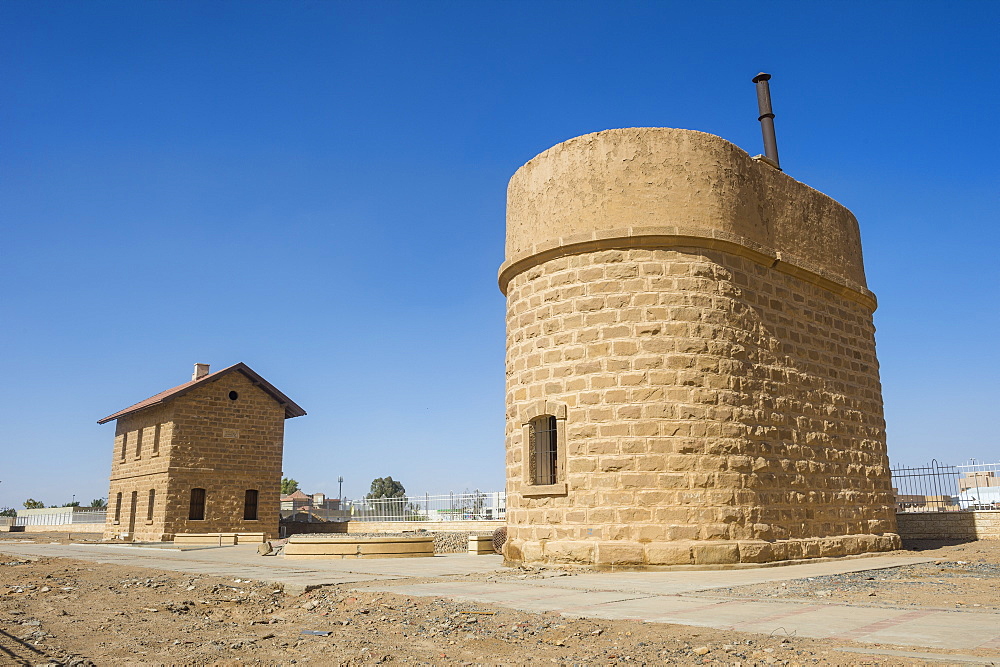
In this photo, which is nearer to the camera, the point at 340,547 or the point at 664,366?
the point at 664,366

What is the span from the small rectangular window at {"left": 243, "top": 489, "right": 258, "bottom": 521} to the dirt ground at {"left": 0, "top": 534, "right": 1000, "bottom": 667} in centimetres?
1961

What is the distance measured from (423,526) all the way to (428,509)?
0.81 m

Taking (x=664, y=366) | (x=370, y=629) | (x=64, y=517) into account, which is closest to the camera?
(x=370, y=629)

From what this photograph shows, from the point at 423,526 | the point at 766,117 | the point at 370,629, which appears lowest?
the point at 370,629

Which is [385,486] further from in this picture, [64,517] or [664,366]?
[664,366]

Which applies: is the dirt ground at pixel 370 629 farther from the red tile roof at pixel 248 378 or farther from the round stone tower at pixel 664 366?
the red tile roof at pixel 248 378

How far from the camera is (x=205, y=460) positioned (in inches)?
1057

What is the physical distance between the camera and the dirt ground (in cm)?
441

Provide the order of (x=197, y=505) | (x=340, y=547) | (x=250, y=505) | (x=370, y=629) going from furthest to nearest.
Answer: (x=250, y=505) → (x=197, y=505) → (x=340, y=547) → (x=370, y=629)

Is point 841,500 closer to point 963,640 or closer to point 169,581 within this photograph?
point 963,640

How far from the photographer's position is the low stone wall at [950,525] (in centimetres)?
1488

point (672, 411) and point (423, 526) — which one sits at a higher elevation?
point (672, 411)

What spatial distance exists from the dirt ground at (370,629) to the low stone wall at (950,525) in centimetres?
736

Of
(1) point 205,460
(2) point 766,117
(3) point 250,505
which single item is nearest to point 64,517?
(3) point 250,505
